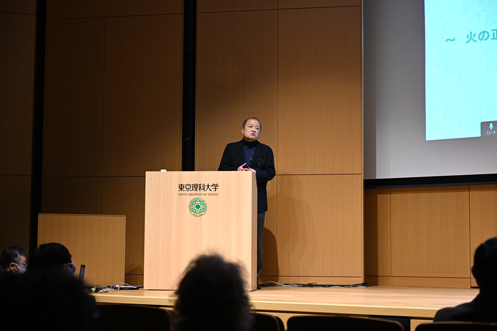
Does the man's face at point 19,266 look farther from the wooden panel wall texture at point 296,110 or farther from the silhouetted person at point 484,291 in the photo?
the silhouetted person at point 484,291

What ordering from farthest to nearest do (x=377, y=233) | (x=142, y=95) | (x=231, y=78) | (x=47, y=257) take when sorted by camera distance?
(x=142, y=95), (x=231, y=78), (x=377, y=233), (x=47, y=257)

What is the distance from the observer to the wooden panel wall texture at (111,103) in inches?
216

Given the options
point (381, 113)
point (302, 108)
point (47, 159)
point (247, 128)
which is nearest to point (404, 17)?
point (381, 113)

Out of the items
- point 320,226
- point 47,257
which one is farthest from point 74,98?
point 47,257

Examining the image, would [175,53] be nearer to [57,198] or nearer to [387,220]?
[57,198]

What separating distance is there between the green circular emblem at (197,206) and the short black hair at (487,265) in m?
2.28

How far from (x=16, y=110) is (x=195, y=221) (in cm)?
290

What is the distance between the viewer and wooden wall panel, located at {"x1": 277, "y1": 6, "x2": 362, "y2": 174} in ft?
16.8

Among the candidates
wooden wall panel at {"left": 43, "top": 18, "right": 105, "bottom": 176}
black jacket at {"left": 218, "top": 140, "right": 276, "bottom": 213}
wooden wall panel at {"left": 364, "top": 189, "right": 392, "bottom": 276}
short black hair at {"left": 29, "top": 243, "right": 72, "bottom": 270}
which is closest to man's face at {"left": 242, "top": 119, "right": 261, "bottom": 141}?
black jacket at {"left": 218, "top": 140, "right": 276, "bottom": 213}

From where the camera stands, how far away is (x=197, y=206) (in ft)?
12.5

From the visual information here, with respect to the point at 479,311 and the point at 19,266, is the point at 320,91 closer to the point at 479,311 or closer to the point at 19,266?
the point at 19,266

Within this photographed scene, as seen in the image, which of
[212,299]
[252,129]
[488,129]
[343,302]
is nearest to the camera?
[212,299]

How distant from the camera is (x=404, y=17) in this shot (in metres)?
5.21

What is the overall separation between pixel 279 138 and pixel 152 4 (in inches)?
82.0
